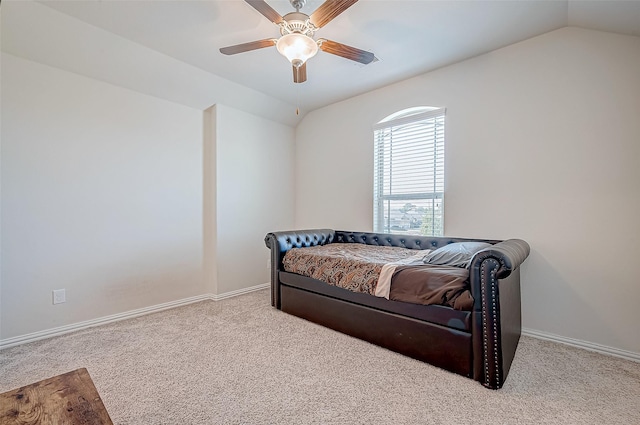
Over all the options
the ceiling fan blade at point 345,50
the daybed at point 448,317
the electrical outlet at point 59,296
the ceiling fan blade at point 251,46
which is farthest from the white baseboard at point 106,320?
the ceiling fan blade at point 345,50

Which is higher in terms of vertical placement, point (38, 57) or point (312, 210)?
point (38, 57)

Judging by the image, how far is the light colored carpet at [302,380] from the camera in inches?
61.9

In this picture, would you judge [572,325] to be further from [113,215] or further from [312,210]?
[113,215]

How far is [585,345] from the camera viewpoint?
91.7 inches

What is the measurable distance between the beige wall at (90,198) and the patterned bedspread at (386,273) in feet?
4.90

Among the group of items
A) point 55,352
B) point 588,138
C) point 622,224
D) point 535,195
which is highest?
point 588,138

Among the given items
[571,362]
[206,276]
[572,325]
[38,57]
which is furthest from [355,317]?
[38,57]

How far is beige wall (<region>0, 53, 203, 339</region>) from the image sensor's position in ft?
8.05

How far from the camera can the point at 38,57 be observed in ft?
8.22

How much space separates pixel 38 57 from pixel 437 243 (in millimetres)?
4053

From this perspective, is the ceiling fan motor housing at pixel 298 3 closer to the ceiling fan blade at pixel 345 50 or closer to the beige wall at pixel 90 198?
the ceiling fan blade at pixel 345 50

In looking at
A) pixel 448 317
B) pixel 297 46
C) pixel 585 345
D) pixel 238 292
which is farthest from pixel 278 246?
pixel 585 345

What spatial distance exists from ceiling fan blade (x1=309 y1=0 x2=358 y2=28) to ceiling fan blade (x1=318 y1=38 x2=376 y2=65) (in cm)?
14

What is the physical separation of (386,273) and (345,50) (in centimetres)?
169
